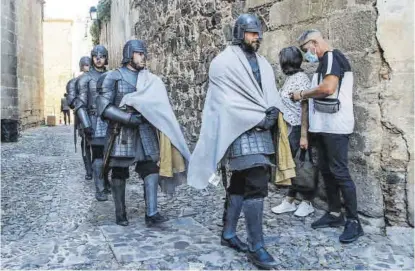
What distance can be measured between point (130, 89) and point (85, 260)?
1415mm

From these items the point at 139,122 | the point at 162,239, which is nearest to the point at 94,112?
the point at 139,122

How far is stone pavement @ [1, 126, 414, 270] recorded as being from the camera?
3312 mm

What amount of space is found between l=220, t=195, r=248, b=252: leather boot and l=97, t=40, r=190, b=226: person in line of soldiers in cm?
74

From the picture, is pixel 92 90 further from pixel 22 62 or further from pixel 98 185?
pixel 22 62

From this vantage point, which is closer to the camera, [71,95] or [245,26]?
[245,26]

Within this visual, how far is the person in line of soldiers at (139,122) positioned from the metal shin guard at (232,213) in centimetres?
73

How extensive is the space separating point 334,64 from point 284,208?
1.47m

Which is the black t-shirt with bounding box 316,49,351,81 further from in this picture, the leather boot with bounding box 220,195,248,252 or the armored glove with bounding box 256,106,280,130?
the leather boot with bounding box 220,195,248,252

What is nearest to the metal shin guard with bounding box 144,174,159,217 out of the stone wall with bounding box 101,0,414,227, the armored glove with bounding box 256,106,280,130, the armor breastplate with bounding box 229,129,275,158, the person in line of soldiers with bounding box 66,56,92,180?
the armor breastplate with bounding box 229,129,275,158

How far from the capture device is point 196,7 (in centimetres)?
693

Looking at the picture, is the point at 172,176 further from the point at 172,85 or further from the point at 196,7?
the point at 172,85

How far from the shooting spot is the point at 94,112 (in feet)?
18.7

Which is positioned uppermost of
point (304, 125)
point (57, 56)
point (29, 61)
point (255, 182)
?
point (57, 56)

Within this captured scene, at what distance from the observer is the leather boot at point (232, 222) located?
11.5 feet
